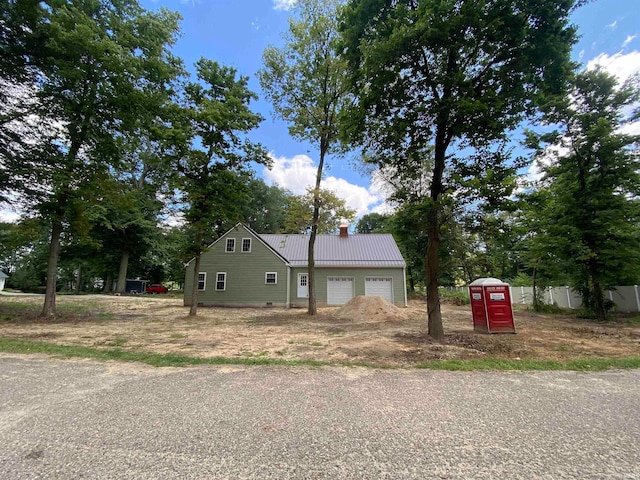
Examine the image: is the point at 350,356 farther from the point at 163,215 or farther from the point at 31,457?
the point at 163,215

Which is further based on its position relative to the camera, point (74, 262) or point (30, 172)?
point (74, 262)

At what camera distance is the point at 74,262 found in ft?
102

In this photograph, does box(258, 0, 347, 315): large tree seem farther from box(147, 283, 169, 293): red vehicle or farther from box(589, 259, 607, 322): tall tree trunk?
box(147, 283, 169, 293): red vehicle

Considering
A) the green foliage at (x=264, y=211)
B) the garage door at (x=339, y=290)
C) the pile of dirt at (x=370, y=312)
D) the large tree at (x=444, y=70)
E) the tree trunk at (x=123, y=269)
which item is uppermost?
the green foliage at (x=264, y=211)

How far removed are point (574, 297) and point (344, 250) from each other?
45.6 ft

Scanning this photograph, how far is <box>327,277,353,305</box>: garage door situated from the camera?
66.0 feet

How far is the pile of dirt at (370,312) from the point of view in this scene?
13.0m

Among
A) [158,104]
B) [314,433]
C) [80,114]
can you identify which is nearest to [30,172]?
[80,114]

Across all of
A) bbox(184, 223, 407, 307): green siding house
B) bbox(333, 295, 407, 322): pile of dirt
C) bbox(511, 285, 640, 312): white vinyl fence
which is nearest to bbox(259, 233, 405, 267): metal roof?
bbox(184, 223, 407, 307): green siding house

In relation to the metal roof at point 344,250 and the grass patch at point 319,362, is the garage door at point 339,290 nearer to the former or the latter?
the metal roof at point 344,250

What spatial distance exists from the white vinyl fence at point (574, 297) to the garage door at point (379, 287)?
9587 millimetres

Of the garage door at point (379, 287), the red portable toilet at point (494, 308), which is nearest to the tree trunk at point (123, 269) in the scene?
the garage door at point (379, 287)

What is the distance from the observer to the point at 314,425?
3.04m

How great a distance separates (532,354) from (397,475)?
5.68 m
